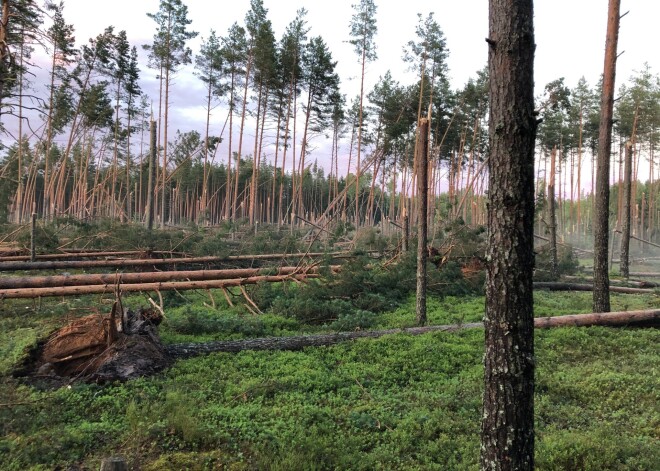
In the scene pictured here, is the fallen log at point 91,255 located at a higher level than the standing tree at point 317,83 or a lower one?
lower

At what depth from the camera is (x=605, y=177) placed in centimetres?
915

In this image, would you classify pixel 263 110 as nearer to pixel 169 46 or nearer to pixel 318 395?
pixel 169 46

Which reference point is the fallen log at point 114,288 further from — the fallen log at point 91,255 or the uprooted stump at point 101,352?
the fallen log at point 91,255

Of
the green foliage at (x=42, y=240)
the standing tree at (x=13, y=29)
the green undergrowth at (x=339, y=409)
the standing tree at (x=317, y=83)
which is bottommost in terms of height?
the green undergrowth at (x=339, y=409)

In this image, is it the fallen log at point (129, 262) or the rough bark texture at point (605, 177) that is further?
the fallen log at point (129, 262)

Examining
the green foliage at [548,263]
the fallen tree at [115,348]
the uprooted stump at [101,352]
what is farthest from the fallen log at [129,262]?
the green foliage at [548,263]

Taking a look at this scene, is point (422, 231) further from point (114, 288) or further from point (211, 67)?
point (211, 67)

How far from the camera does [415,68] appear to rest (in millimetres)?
26109

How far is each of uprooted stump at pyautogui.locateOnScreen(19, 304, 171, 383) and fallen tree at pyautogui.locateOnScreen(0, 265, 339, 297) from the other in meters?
0.83

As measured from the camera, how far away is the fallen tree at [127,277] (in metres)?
8.20

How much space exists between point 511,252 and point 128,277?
340 inches

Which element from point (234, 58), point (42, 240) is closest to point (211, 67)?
point (234, 58)

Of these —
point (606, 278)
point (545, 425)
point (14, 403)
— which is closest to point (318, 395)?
point (545, 425)

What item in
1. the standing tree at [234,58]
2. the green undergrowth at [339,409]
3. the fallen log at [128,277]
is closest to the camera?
the green undergrowth at [339,409]
